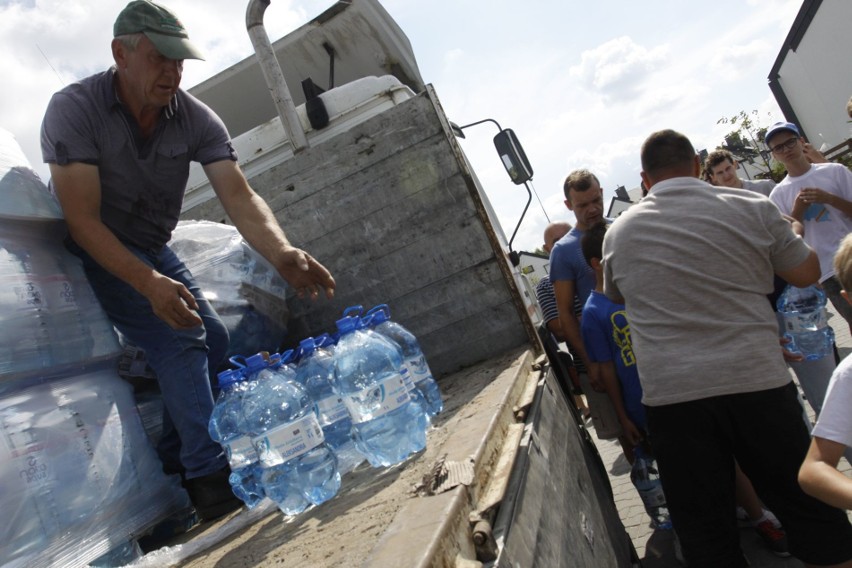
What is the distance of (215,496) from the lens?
238 centimetres

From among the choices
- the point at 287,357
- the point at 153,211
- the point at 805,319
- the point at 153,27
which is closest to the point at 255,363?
the point at 287,357

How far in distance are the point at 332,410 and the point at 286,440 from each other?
0.43 metres

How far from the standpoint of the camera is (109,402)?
2254mm

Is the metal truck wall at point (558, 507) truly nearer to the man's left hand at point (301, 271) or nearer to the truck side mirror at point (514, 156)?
the man's left hand at point (301, 271)

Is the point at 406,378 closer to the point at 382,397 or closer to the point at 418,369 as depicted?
the point at 382,397

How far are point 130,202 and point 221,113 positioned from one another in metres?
2.93

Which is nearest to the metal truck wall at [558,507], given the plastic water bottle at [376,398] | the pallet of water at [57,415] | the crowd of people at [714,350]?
the crowd of people at [714,350]

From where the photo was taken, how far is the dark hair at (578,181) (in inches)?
154

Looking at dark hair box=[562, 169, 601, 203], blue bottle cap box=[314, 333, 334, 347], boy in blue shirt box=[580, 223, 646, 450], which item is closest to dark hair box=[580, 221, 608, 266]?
boy in blue shirt box=[580, 223, 646, 450]

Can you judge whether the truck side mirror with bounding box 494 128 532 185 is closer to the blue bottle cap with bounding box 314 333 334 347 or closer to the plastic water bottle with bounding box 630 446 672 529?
→ the plastic water bottle with bounding box 630 446 672 529

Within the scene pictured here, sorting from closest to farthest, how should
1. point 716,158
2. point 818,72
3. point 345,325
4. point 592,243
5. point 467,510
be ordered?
1. point 467,510
2. point 345,325
3. point 592,243
4. point 716,158
5. point 818,72

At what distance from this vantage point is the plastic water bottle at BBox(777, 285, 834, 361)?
3.16m

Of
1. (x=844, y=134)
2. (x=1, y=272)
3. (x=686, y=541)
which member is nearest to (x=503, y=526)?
(x=686, y=541)

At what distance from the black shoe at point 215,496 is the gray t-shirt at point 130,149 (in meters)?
0.96
